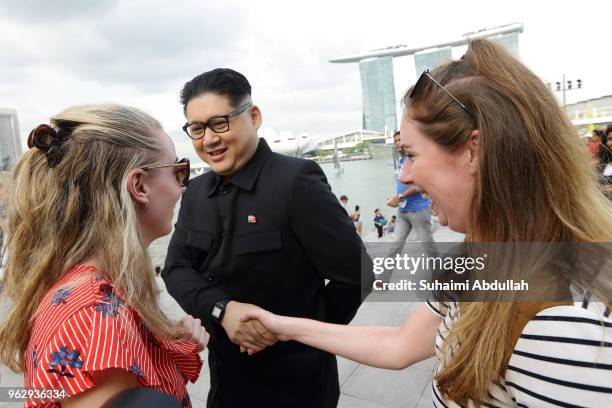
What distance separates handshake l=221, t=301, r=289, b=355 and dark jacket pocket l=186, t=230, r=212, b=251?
0.35m

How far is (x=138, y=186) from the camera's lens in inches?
47.1

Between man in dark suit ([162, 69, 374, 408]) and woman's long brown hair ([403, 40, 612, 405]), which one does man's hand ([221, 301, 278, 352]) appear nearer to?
man in dark suit ([162, 69, 374, 408])

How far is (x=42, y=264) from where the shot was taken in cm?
105

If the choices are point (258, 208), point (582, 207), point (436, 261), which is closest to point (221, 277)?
point (258, 208)

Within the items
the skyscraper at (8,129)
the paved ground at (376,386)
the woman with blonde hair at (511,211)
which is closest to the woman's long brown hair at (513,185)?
the woman with blonde hair at (511,211)

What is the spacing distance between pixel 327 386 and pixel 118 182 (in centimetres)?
138

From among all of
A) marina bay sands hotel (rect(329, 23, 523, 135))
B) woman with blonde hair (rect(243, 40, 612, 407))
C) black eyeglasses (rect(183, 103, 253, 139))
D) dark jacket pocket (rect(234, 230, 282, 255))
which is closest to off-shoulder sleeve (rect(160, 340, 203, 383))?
dark jacket pocket (rect(234, 230, 282, 255))

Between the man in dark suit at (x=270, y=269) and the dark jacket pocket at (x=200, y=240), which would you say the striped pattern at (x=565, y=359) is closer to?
the man in dark suit at (x=270, y=269)

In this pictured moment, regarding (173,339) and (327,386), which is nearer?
(173,339)

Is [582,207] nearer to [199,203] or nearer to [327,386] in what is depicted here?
[327,386]

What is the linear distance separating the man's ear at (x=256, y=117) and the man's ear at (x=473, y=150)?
1.33m

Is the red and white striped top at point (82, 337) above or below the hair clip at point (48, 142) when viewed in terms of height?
below

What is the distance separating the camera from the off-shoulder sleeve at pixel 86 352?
82cm

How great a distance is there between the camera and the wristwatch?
5.55 feet
